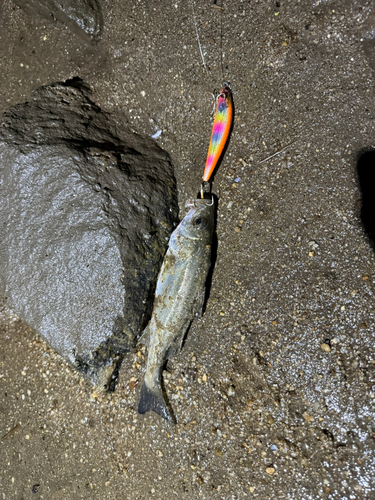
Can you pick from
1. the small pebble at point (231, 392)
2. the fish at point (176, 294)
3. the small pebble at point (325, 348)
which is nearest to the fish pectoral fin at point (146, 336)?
the fish at point (176, 294)

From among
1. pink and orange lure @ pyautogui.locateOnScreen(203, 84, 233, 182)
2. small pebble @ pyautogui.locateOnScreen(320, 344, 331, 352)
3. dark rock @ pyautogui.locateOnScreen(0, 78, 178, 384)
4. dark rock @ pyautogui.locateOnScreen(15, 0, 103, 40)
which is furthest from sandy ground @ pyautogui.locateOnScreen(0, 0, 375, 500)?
dark rock @ pyautogui.locateOnScreen(0, 78, 178, 384)

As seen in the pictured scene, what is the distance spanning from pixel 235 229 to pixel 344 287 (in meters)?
1.05

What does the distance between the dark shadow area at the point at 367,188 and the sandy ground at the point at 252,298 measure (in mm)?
63

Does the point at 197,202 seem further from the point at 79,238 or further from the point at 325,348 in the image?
the point at 325,348

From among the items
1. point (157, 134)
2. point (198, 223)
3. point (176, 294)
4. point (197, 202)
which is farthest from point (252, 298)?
point (157, 134)

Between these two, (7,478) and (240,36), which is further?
(7,478)

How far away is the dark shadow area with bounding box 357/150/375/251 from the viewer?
279cm

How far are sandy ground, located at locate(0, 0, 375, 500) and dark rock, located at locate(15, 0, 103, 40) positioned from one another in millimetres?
281

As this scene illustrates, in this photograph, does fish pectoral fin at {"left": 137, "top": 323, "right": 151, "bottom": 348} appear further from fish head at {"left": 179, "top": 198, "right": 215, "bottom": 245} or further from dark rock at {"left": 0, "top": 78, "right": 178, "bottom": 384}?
fish head at {"left": 179, "top": 198, "right": 215, "bottom": 245}

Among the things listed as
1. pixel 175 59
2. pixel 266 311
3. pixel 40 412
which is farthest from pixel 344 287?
pixel 40 412

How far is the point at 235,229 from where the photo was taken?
3164 millimetres

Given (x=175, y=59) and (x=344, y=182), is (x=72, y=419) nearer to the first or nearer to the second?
(x=344, y=182)

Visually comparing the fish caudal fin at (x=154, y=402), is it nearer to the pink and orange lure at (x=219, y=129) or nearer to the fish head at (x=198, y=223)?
the fish head at (x=198, y=223)

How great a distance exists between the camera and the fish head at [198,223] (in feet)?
9.75
